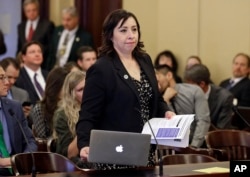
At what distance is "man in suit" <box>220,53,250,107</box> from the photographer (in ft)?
26.7

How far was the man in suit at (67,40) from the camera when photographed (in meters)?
9.46

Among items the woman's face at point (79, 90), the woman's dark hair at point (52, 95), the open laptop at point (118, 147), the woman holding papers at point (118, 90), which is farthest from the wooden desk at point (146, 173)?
the woman's dark hair at point (52, 95)

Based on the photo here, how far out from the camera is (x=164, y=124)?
12.5ft

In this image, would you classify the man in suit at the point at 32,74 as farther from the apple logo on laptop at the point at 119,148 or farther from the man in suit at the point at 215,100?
the apple logo on laptop at the point at 119,148

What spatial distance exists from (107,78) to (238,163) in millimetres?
931

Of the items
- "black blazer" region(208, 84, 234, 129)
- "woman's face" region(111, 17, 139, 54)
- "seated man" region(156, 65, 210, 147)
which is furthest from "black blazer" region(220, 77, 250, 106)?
"woman's face" region(111, 17, 139, 54)

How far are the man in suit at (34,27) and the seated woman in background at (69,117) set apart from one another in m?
4.49

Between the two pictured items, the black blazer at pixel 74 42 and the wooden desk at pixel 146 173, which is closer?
the wooden desk at pixel 146 173

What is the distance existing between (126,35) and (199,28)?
528 cm

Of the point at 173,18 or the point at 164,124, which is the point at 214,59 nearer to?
the point at 173,18

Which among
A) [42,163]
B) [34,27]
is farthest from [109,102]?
[34,27]

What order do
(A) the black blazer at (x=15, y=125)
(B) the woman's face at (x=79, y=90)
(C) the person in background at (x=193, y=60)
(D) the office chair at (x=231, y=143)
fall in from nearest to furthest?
1. (A) the black blazer at (x=15, y=125)
2. (B) the woman's face at (x=79, y=90)
3. (D) the office chair at (x=231, y=143)
4. (C) the person in background at (x=193, y=60)

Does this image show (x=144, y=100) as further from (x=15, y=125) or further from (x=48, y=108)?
(x=48, y=108)

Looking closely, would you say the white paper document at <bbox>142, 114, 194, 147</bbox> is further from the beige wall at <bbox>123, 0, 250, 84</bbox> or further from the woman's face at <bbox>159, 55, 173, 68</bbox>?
the woman's face at <bbox>159, 55, 173, 68</bbox>
